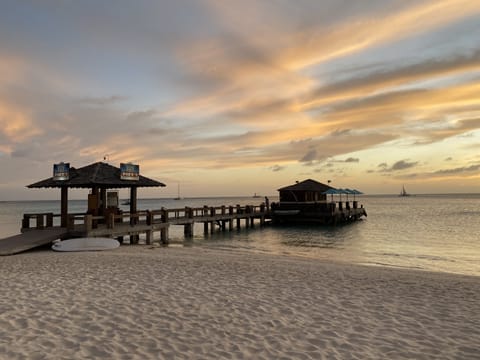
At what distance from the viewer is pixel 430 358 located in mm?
4945

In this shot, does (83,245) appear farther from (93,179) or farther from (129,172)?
A: (129,172)

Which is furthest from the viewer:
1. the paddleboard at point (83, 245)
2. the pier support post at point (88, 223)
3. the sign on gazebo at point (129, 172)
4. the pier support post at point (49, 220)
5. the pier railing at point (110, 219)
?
the sign on gazebo at point (129, 172)

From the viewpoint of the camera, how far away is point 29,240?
16375mm

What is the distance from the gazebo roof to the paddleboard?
3717 millimetres

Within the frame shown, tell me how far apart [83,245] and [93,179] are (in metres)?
4.39

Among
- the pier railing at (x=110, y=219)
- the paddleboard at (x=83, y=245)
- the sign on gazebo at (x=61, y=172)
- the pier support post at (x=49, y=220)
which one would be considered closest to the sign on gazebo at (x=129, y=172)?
the pier railing at (x=110, y=219)

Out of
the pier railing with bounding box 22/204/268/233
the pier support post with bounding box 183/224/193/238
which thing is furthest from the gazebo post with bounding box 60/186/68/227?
the pier support post with bounding box 183/224/193/238

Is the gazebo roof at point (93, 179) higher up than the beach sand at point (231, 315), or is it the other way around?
the gazebo roof at point (93, 179)

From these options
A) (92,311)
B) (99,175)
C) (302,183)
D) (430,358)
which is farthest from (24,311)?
(302,183)

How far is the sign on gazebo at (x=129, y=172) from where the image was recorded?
2038 centimetres

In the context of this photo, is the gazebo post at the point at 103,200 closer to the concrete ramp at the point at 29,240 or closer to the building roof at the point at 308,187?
the concrete ramp at the point at 29,240

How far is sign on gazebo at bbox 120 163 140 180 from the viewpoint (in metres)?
20.4

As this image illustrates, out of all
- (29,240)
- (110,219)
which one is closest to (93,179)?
(110,219)

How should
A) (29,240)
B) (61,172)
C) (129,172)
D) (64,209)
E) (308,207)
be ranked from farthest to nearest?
(308,207) < (129,172) < (64,209) < (61,172) < (29,240)
